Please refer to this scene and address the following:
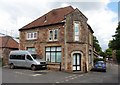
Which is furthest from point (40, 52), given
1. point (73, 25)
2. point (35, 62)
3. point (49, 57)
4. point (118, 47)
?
point (118, 47)

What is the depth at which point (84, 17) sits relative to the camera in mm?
29438

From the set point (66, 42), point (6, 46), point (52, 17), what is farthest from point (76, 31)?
point (6, 46)

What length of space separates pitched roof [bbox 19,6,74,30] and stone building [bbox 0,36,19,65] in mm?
7511

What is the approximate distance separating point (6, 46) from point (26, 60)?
42.4 feet

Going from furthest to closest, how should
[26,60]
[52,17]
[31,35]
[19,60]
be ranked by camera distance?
[31,35] < [52,17] < [19,60] < [26,60]

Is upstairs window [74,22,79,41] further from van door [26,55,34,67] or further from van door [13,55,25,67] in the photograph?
van door [13,55,25,67]

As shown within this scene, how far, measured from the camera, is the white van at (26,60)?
90.0 ft

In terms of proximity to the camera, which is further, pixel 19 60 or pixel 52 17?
pixel 52 17

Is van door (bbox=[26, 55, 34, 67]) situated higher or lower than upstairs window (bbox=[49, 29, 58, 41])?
lower

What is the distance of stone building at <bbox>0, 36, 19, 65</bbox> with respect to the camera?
3909cm

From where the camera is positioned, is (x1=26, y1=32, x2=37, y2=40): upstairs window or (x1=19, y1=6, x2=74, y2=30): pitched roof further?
(x1=26, y1=32, x2=37, y2=40): upstairs window

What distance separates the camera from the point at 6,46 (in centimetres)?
3988

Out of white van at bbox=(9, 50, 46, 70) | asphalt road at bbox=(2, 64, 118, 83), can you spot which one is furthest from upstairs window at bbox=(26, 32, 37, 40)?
asphalt road at bbox=(2, 64, 118, 83)

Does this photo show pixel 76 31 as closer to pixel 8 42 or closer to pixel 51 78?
pixel 51 78
